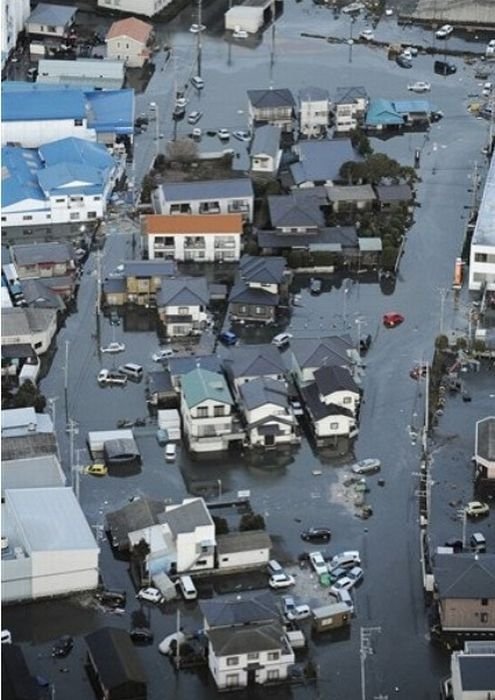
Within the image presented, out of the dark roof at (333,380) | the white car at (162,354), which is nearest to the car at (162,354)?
the white car at (162,354)

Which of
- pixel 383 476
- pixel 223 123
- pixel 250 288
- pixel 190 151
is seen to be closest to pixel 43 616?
pixel 383 476

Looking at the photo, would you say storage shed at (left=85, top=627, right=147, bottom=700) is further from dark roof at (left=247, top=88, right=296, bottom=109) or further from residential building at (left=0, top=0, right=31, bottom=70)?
residential building at (left=0, top=0, right=31, bottom=70)

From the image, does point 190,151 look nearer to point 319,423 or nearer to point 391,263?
point 391,263

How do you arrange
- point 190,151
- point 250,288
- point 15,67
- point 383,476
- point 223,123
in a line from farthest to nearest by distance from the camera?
1. point 15,67
2. point 223,123
3. point 190,151
4. point 250,288
5. point 383,476

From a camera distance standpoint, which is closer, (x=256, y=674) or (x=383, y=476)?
(x=256, y=674)

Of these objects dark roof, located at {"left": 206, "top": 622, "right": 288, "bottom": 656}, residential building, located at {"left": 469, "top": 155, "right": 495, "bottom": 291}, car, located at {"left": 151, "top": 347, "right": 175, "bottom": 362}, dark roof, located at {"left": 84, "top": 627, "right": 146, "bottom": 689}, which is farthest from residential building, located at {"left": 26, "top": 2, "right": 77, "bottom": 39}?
dark roof, located at {"left": 206, "top": 622, "right": 288, "bottom": 656}

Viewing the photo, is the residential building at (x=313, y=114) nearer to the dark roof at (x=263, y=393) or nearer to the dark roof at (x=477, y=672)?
the dark roof at (x=263, y=393)
